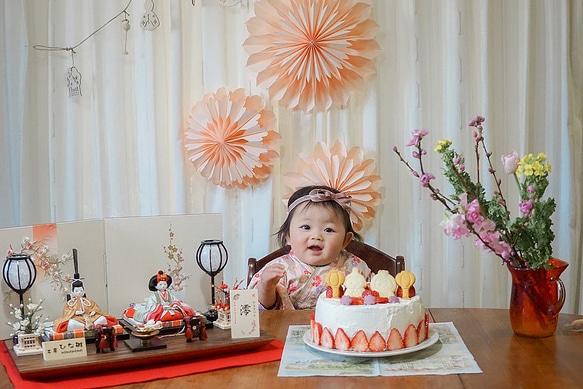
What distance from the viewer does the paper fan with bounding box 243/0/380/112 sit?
262cm

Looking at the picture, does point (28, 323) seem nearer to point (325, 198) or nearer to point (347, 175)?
point (325, 198)

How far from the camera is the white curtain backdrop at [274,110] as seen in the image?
2.73 m

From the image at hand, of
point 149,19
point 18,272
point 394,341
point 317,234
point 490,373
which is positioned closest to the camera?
point 490,373

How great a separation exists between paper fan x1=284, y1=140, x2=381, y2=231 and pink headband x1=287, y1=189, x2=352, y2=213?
129mm

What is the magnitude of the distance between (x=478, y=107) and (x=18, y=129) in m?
1.82

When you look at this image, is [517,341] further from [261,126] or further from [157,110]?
[157,110]

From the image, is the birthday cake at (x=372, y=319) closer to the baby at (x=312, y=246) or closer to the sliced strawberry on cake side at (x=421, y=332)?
the sliced strawberry on cake side at (x=421, y=332)

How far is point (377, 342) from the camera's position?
5.29 feet

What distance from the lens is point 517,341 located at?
1.75 meters

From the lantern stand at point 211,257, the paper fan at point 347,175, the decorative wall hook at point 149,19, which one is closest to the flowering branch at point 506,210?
the lantern stand at point 211,257

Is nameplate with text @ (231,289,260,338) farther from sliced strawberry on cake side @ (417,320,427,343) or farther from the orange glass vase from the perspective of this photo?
the orange glass vase

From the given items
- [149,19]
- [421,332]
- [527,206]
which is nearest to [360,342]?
[421,332]

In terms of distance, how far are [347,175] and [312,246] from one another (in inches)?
13.2

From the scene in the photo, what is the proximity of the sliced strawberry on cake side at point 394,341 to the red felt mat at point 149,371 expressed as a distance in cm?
26
